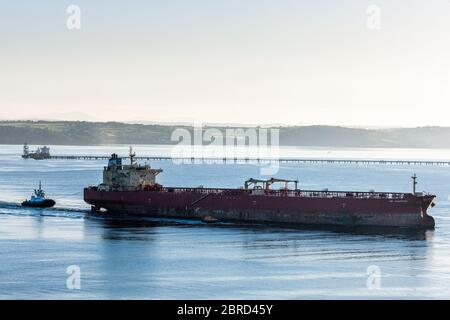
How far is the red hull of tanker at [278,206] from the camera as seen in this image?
66.7m

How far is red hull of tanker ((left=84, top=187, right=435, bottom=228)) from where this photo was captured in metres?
66.7

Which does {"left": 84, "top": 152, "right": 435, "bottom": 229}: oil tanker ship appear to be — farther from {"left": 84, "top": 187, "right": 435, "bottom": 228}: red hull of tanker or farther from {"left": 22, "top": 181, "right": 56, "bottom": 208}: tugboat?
{"left": 22, "top": 181, "right": 56, "bottom": 208}: tugboat

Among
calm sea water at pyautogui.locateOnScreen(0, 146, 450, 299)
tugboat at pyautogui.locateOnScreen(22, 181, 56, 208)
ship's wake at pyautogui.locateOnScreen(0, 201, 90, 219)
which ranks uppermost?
tugboat at pyautogui.locateOnScreen(22, 181, 56, 208)

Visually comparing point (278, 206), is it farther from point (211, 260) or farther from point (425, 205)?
point (211, 260)

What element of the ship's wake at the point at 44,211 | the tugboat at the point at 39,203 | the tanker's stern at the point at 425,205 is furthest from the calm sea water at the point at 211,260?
the tugboat at the point at 39,203

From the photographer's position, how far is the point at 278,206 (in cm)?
7088

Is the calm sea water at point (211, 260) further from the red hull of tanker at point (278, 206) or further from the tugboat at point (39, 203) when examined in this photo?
the tugboat at point (39, 203)

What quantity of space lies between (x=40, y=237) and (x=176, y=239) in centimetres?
1041

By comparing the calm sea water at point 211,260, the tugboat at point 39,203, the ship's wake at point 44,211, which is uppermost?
the tugboat at point 39,203

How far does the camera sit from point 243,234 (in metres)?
63.9

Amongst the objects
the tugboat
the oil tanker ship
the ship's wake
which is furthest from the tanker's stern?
the tugboat

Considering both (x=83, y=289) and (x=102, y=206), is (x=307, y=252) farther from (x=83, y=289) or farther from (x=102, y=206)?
(x=102, y=206)

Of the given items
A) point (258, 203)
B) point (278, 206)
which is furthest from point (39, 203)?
point (278, 206)
